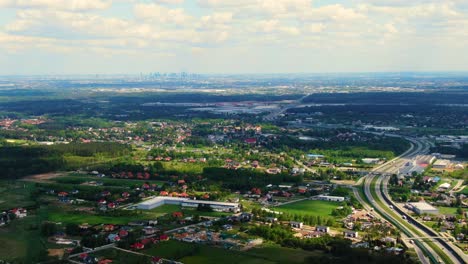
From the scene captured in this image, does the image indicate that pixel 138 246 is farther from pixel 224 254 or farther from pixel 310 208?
pixel 310 208

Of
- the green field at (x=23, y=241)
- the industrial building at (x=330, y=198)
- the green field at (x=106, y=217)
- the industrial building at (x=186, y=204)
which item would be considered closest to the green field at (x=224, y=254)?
the green field at (x=23, y=241)

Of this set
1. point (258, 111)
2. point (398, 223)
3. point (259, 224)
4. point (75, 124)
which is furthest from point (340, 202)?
point (258, 111)

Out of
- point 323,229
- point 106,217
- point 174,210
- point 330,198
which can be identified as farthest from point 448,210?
point 106,217

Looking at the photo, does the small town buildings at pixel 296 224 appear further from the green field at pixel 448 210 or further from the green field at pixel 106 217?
the green field at pixel 448 210

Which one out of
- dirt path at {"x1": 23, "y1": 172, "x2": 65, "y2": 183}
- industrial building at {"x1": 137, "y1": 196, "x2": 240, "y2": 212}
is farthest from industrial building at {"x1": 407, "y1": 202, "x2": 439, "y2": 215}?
dirt path at {"x1": 23, "y1": 172, "x2": 65, "y2": 183}

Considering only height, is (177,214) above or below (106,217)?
above

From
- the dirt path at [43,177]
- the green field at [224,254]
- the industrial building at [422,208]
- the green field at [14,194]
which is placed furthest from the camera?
the dirt path at [43,177]

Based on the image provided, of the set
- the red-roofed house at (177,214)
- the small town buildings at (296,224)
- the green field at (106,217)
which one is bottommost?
the green field at (106,217)
